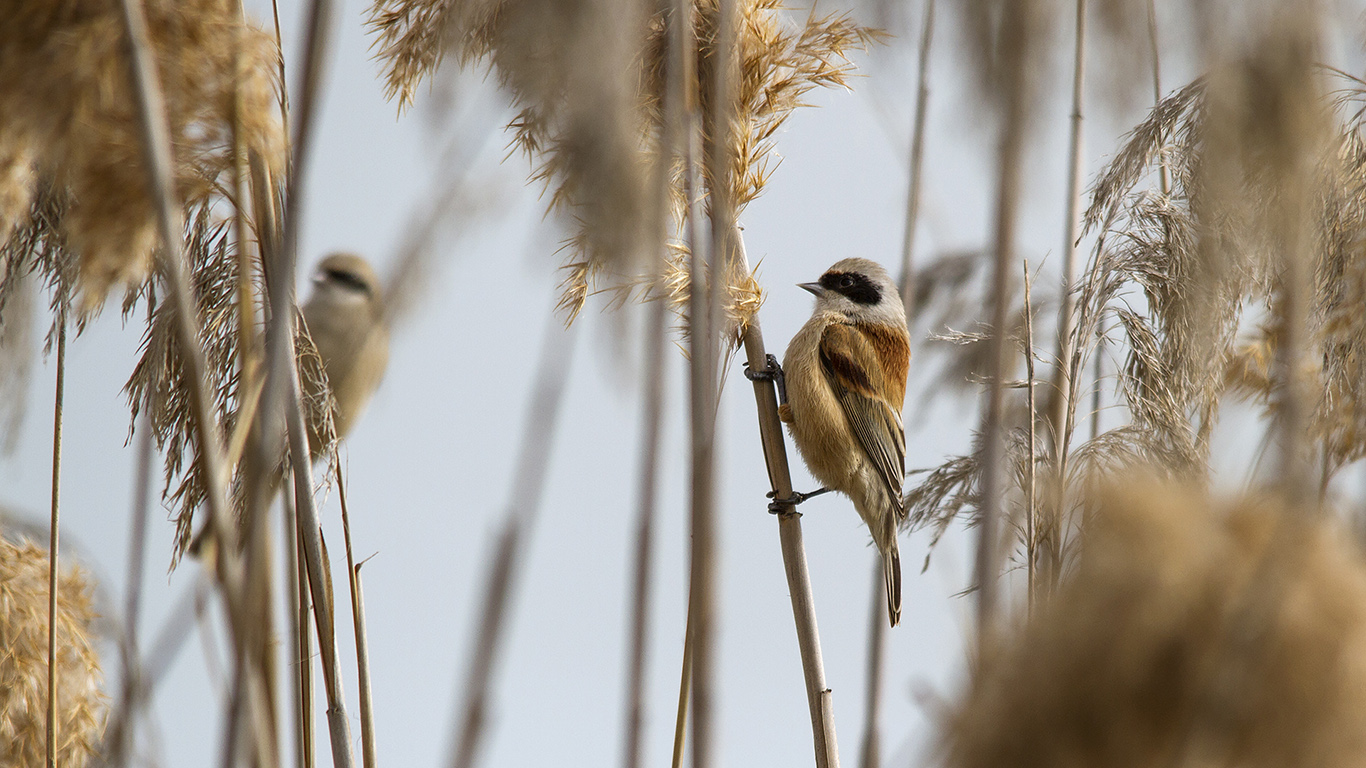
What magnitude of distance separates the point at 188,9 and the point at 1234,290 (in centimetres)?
192

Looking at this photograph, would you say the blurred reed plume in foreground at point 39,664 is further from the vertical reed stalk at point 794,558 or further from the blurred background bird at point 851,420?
the blurred background bird at point 851,420

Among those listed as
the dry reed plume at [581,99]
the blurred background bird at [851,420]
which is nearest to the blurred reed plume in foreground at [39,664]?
the dry reed plume at [581,99]

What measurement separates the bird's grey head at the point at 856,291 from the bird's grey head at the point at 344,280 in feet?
5.22

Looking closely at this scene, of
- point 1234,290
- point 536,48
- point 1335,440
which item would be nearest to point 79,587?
point 536,48

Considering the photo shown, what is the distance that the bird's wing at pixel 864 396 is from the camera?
3457 mm

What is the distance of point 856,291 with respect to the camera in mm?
3797

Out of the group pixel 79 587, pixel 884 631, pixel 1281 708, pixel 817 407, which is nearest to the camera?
pixel 1281 708

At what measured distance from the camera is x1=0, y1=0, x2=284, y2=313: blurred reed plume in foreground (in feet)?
3.53

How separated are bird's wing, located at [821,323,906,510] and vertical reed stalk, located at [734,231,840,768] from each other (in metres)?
0.94

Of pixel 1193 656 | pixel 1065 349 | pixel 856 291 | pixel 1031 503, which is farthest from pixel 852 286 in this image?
pixel 1193 656

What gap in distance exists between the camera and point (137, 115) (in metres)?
0.94

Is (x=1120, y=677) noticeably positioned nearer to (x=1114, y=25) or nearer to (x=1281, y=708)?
(x=1281, y=708)

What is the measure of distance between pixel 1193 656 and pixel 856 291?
10.4 feet

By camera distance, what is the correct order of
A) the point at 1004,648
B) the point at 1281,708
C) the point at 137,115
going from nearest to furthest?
the point at 1281,708, the point at 1004,648, the point at 137,115
